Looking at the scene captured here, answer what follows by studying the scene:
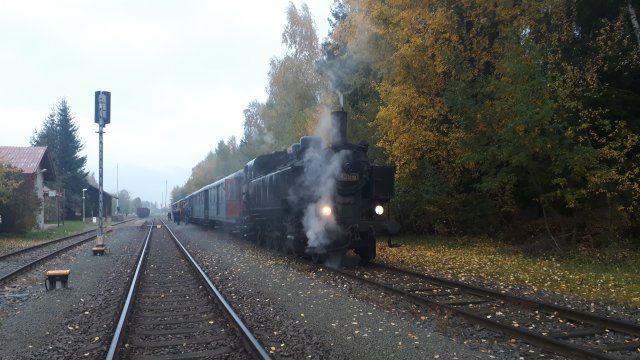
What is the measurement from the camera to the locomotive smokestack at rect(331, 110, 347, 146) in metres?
12.8

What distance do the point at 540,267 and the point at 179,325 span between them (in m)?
8.89

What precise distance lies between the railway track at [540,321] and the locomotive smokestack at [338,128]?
4.12 metres

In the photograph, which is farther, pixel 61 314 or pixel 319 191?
pixel 319 191

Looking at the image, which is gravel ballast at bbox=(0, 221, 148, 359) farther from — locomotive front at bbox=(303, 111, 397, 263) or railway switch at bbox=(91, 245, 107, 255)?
locomotive front at bbox=(303, 111, 397, 263)

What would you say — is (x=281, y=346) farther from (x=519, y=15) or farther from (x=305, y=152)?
(x=519, y=15)

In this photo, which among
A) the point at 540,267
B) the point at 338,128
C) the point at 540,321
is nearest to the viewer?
the point at 540,321

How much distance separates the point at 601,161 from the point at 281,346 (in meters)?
11.6

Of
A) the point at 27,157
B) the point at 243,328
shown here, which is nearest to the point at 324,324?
the point at 243,328

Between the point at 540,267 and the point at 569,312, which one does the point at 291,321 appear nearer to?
the point at 569,312

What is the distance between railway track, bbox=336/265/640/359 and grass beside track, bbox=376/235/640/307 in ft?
5.31

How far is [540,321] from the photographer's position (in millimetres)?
6938

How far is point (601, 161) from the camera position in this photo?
1391cm

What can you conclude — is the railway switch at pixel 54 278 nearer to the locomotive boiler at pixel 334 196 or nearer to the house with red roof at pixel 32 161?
the locomotive boiler at pixel 334 196

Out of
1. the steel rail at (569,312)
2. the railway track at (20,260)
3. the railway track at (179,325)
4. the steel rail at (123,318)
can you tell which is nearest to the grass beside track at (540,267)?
the steel rail at (569,312)
